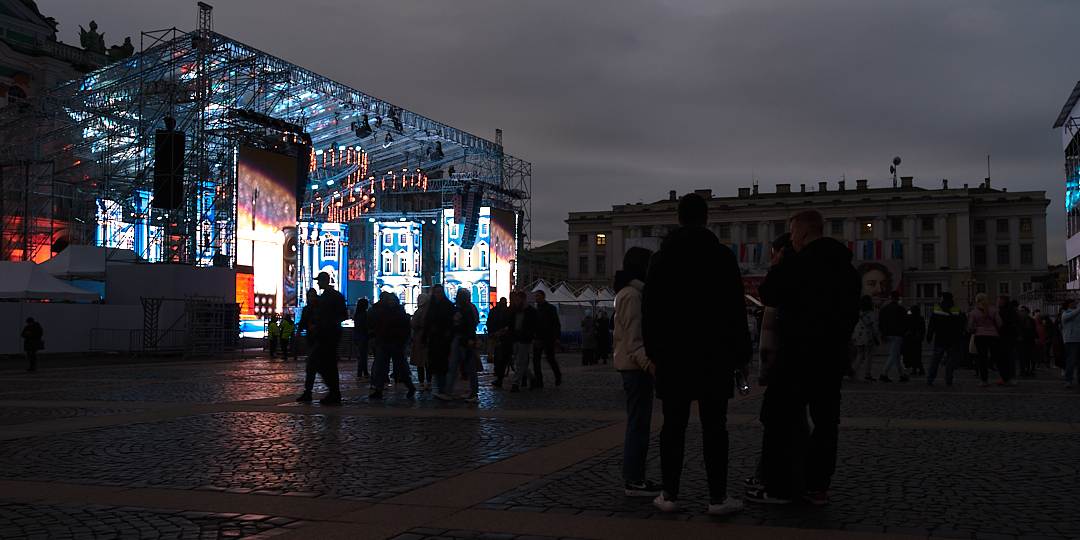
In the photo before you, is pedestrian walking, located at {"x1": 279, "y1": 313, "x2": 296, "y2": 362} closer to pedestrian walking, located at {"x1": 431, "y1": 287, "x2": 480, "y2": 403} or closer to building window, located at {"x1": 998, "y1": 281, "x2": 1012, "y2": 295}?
pedestrian walking, located at {"x1": 431, "y1": 287, "x2": 480, "y2": 403}

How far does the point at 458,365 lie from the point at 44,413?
4888 mm

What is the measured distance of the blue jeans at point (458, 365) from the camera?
11.7 metres

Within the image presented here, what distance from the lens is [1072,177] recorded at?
49500 millimetres

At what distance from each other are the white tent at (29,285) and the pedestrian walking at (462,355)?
20.3 metres

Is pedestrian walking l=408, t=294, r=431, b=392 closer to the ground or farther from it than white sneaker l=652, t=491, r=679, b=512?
farther from it

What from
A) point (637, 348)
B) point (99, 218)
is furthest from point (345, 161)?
point (637, 348)

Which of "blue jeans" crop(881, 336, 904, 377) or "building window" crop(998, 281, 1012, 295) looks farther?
"building window" crop(998, 281, 1012, 295)

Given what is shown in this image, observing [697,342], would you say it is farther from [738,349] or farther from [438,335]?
[438,335]

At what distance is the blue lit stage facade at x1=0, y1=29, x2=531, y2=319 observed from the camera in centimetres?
3183

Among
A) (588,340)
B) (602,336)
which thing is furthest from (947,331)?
(602,336)

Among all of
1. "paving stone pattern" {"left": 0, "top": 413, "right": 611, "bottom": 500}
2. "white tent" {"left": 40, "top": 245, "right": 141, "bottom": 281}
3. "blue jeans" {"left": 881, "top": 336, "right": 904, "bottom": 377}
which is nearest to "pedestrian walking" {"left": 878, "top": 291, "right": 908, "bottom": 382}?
"blue jeans" {"left": 881, "top": 336, "right": 904, "bottom": 377}

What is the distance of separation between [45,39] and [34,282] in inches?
907

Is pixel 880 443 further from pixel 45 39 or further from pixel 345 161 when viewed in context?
pixel 45 39

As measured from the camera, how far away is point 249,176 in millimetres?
33094
